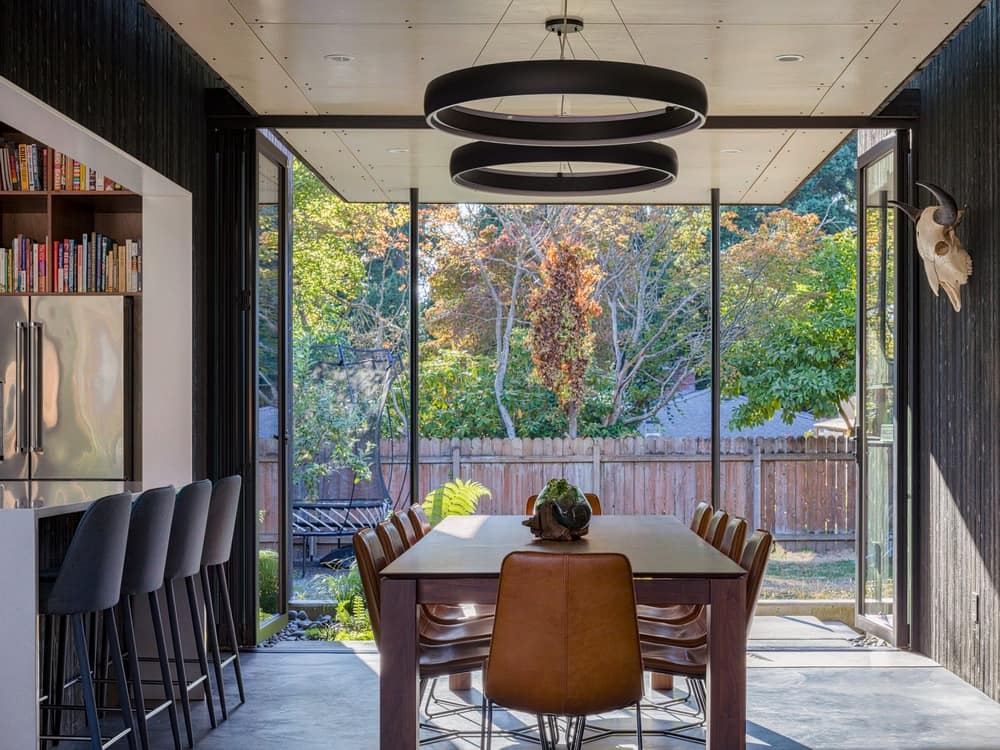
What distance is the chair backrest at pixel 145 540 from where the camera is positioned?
400 centimetres

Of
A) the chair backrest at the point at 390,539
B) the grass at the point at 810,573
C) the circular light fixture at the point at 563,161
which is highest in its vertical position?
the circular light fixture at the point at 563,161

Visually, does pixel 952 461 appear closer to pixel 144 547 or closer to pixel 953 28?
pixel 953 28

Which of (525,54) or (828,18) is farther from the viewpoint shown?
(525,54)

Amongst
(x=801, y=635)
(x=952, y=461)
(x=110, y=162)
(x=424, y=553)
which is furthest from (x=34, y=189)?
(x=801, y=635)

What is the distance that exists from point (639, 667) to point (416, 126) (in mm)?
3604

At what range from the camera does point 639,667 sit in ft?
11.0

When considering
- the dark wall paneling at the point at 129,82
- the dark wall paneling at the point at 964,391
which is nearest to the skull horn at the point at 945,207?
the dark wall paneling at the point at 964,391

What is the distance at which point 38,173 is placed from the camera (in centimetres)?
585

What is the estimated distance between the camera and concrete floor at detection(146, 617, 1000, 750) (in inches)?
174

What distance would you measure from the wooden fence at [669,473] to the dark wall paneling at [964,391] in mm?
4932

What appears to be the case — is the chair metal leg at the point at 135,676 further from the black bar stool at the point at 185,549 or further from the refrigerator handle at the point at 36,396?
the refrigerator handle at the point at 36,396

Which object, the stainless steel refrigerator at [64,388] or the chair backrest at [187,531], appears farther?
the stainless steel refrigerator at [64,388]

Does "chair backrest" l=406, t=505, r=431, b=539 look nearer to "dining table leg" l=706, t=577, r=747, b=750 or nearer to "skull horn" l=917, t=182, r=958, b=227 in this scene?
"dining table leg" l=706, t=577, r=747, b=750

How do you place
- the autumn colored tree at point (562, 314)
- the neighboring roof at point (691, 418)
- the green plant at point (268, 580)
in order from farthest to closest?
the neighboring roof at point (691, 418) < the autumn colored tree at point (562, 314) < the green plant at point (268, 580)
